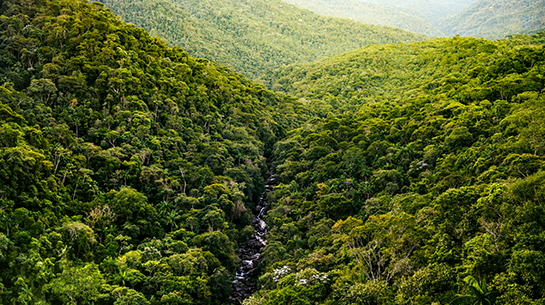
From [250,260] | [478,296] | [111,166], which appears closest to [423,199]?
[478,296]

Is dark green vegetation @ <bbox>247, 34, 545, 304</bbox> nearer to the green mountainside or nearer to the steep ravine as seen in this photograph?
the green mountainside

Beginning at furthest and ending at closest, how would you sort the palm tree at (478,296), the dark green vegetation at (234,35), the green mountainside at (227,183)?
the dark green vegetation at (234,35)
the green mountainside at (227,183)
the palm tree at (478,296)

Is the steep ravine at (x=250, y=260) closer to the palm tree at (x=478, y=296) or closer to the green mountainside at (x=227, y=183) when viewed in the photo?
the green mountainside at (x=227, y=183)

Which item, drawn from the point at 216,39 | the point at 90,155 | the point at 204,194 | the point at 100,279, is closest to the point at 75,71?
the point at 90,155

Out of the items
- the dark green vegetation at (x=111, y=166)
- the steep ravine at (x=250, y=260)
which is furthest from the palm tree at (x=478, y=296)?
the steep ravine at (x=250, y=260)

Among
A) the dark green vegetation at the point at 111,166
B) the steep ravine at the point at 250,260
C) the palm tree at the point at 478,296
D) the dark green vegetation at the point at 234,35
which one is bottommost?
the steep ravine at the point at 250,260

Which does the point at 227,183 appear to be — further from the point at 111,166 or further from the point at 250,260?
the point at 111,166
